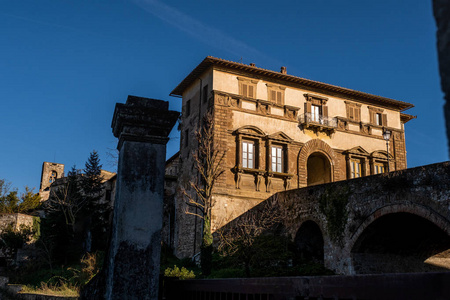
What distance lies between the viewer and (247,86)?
2439 centimetres

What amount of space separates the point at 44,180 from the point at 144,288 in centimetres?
5026

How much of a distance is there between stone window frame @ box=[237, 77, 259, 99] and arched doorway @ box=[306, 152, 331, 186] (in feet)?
16.9

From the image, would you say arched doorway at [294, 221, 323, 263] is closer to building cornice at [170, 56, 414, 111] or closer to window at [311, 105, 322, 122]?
window at [311, 105, 322, 122]

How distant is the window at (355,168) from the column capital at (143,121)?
23.1 meters

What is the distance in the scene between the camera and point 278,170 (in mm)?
24172

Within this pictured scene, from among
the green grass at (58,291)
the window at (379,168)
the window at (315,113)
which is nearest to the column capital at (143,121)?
the green grass at (58,291)

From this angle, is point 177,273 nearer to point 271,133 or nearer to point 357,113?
point 271,133

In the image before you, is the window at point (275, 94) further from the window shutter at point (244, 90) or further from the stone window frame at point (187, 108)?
the stone window frame at point (187, 108)

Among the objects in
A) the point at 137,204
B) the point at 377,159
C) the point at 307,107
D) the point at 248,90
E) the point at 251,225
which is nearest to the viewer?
the point at 137,204

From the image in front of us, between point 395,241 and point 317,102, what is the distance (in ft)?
35.5

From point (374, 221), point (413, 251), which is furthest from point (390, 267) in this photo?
point (374, 221)

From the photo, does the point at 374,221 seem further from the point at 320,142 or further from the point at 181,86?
the point at 181,86

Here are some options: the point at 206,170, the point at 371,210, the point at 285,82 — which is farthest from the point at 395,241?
Result: the point at 285,82

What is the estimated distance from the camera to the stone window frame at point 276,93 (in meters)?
24.8
